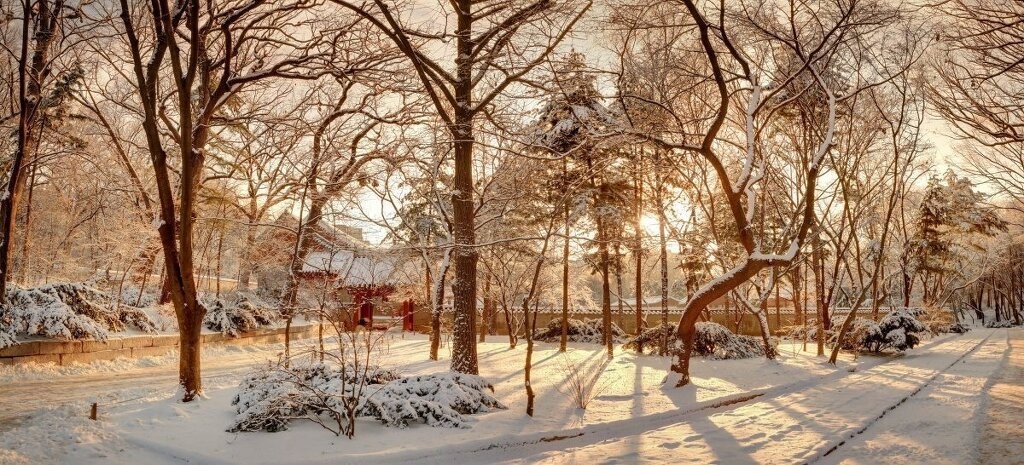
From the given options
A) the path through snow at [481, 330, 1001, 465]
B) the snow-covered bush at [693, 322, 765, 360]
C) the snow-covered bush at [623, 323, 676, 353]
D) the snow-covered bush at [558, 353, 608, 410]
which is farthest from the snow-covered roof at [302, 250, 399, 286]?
the snow-covered bush at [693, 322, 765, 360]

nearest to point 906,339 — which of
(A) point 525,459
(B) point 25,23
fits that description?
(A) point 525,459

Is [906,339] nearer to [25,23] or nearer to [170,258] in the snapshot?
[170,258]

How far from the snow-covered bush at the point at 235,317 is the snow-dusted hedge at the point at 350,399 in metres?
12.0

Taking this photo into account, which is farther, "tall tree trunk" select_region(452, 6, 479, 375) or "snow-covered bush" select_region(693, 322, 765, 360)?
"snow-covered bush" select_region(693, 322, 765, 360)

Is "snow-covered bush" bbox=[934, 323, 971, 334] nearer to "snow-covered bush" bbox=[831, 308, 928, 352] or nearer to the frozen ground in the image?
"snow-covered bush" bbox=[831, 308, 928, 352]

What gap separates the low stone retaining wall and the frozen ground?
1.50ft

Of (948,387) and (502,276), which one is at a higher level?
(502,276)

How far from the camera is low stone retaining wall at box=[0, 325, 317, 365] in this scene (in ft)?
39.7

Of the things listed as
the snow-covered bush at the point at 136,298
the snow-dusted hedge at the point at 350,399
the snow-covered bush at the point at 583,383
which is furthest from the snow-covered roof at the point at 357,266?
the snow-covered bush at the point at 136,298

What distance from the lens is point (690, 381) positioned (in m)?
12.3

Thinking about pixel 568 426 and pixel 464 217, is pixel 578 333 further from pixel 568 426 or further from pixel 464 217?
pixel 568 426

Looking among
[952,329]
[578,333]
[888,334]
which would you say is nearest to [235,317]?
[578,333]

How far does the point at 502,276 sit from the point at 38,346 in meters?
14.8

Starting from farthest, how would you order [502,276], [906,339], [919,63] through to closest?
[502,276] < [906,339] < [919,63]
